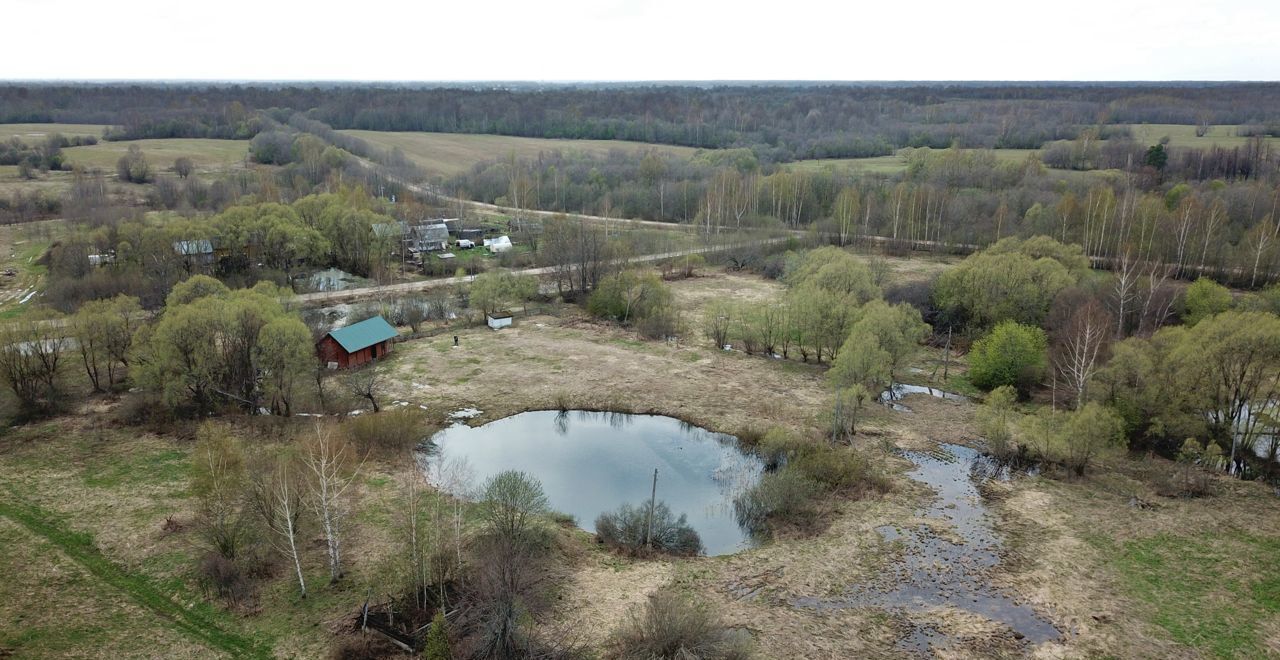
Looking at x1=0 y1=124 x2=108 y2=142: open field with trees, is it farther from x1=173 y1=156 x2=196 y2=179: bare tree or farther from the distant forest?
x1=173 y1=156 x2=196 y2=179: bare tree

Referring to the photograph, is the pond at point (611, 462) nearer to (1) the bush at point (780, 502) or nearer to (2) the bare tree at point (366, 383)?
(1) the bush at point (780, 502)

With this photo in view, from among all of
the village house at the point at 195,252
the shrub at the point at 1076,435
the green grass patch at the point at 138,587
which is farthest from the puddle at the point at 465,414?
the village house at the point at 195,252

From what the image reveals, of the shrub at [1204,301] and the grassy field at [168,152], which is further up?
the grassy field at [168,152]

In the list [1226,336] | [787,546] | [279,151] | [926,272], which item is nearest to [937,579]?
[787,546]

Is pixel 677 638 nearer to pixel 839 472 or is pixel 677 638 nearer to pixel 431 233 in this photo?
pixel 839 472

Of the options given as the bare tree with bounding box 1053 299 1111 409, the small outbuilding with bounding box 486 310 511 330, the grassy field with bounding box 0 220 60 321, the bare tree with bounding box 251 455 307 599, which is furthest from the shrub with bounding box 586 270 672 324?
the grassy field with bounding box 0 220 60 321

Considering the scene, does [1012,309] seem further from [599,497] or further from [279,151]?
[279,151]
